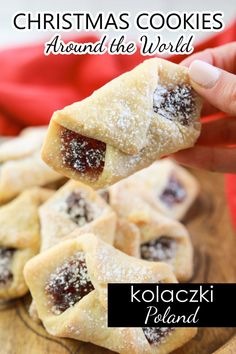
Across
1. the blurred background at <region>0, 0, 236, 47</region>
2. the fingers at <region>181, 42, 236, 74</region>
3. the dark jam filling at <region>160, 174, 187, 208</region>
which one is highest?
the blurred background at <region>0, 0, 236, 47</region>

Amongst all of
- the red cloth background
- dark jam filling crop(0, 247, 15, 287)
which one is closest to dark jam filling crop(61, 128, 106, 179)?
dark jam filling crop(0, 247, 15, 287)

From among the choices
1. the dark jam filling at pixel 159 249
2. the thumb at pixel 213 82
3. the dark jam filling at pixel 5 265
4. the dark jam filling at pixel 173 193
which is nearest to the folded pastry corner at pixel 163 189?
the dark jam filling at pixel 173 193

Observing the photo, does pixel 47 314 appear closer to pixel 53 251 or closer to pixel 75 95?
pixel 53 251

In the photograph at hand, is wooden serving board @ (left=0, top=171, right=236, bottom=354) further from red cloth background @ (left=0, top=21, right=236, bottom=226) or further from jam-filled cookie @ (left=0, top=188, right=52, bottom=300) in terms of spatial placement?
red cloth background @ (left=0, top=21, right=236, bottom=226)

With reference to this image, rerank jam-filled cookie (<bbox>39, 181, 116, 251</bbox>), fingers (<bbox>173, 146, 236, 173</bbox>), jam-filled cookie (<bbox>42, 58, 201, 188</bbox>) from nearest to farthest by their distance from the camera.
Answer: jam-filled cookie (<bbox>42, 58, 201, 188</bbox>)
jam-filled cookie (<bbox>39, 181, 116, 251</bbox>)
fingers (<bbox>173, 146, 236, 173</bbox>)

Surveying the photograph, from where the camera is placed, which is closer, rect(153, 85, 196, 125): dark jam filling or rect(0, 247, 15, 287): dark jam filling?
rect(153, 85, 196, 125): dark jam filling

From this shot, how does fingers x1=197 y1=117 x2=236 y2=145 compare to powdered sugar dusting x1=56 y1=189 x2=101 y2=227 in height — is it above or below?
above

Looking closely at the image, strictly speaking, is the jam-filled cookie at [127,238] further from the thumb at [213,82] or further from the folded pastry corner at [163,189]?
the thumb at [213,82]
